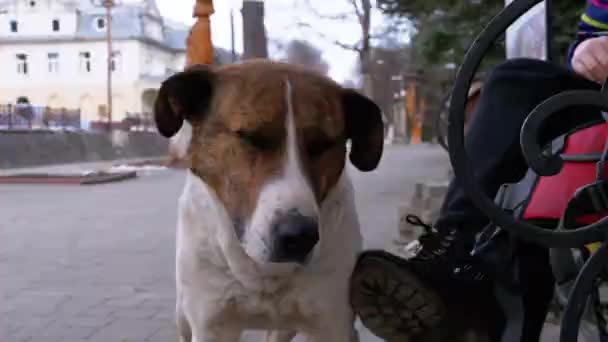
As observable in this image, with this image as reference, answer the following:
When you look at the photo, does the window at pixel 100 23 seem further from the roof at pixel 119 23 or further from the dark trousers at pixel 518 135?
the dark trousers at pixel 518 135

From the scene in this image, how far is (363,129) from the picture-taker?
2.69 metres

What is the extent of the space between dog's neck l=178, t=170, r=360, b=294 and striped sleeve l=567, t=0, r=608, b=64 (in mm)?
908

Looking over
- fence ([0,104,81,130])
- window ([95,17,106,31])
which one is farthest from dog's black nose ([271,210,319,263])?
window ([95,17,106,31])

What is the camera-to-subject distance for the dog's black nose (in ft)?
6.80

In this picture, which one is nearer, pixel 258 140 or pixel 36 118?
pixel 258 140

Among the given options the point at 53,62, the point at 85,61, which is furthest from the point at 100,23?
the point at 53,62

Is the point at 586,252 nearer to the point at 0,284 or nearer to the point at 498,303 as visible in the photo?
the point at 498,303

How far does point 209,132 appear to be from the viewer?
7.93 ft

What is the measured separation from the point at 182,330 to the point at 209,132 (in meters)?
1.16

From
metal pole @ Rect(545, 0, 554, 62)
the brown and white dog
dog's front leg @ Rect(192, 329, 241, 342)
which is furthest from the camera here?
metal pole @ Rect(545, 0, 554, 62)

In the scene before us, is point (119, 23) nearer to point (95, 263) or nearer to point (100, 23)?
point (100, 23)

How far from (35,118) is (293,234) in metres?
27.0

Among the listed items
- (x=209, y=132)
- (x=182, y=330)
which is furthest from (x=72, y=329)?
(x=209, y=132)

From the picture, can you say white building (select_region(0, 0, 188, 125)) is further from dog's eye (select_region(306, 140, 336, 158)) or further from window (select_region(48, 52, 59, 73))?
dog's eye (select_region(306, 140, 336, 158))
